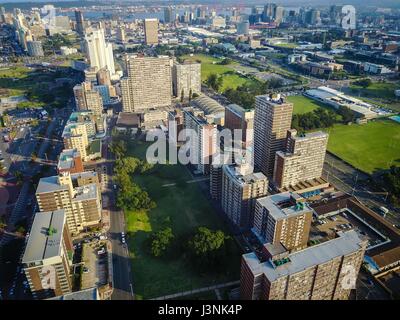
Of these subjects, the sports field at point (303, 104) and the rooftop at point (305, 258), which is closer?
the rooftop at point (305, 258)

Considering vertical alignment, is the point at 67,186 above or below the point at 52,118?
above

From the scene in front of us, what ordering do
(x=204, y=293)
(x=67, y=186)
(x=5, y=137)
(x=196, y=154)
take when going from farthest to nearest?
1. (x=5, y=137)
2. (x=196, y=154)
3. (x=67, y=186)
4. (x=204, y=293)

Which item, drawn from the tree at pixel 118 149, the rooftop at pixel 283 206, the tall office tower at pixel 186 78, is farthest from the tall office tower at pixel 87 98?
→ the rooftop at pixel 283 206

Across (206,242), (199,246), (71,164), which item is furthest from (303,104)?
(199,246)

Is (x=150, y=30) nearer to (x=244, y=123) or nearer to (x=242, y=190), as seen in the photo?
(x=244, y=123)

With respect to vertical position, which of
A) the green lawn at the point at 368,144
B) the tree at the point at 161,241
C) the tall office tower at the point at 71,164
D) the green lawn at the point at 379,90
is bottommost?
the green lawn at the point at 368,144

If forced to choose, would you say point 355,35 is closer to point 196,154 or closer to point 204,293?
point 196,154

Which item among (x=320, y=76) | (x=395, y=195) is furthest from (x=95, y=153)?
(x=320, y=76)

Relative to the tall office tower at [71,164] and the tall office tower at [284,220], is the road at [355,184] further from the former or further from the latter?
the tall office tower at [71,164]
